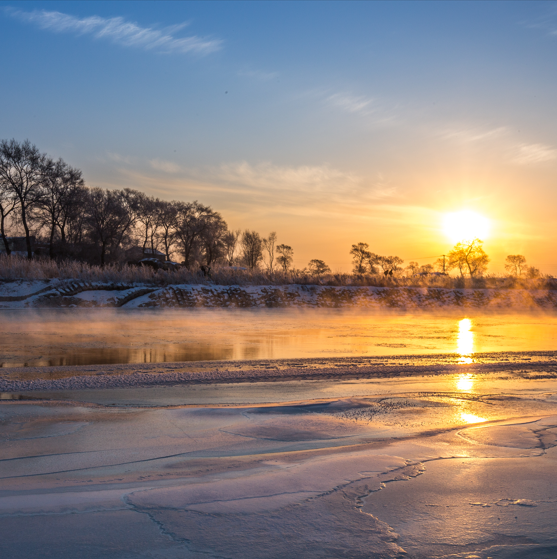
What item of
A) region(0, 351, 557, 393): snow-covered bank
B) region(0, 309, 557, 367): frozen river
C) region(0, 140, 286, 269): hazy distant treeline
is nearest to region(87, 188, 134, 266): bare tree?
region(0, 140, 286, 269): hazy distant treeline

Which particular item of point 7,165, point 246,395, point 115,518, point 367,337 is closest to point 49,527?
point 115,518

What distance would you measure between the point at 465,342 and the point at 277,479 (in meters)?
10.6

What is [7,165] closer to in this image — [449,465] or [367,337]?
[367,337]

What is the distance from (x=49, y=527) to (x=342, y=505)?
1642 mm

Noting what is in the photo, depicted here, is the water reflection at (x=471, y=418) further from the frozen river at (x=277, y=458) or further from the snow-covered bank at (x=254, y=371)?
the snow-covered bank at (x=254, y=371)

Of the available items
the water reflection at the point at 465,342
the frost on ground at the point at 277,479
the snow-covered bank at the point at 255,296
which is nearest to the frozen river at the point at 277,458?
the frost on ground at the point at 277,479

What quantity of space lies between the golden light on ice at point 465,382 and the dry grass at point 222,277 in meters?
21.4

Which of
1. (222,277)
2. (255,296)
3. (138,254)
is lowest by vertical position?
(255,296)

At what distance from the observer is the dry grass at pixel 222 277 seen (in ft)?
87.5

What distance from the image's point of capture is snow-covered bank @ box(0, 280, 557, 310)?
77.6 feet

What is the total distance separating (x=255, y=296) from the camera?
88.7 ft

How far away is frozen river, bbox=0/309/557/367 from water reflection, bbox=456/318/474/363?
0.06 ft

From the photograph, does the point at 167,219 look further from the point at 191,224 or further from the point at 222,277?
the point at 222,277

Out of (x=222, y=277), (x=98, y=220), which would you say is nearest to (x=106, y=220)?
(x=98, y=220)
